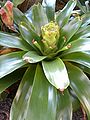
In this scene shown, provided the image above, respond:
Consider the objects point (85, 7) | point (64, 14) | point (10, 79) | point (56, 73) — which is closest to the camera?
point (56, 73)

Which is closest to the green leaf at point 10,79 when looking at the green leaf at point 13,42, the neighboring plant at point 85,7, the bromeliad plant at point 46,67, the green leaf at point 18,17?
the bromeliad plant at point 46,67

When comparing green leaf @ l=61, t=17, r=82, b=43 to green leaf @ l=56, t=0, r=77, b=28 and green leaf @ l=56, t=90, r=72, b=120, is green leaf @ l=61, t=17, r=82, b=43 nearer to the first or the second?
green leaf @ l=56, t=0, r=77, b=28

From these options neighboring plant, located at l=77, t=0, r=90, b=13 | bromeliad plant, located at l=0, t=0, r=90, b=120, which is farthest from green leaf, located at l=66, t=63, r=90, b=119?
neighboring plant, located at l=77, t=0, r=90, b=13

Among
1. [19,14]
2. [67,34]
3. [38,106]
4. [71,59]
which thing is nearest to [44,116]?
[38,106]

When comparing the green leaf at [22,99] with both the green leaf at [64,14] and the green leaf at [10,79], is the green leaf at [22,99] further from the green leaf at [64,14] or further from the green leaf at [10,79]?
the green leaf at [64,14]

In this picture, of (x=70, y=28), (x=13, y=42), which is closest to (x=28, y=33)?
(x=13, y=42)

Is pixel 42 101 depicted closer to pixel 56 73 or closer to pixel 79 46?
pixel 56 73
